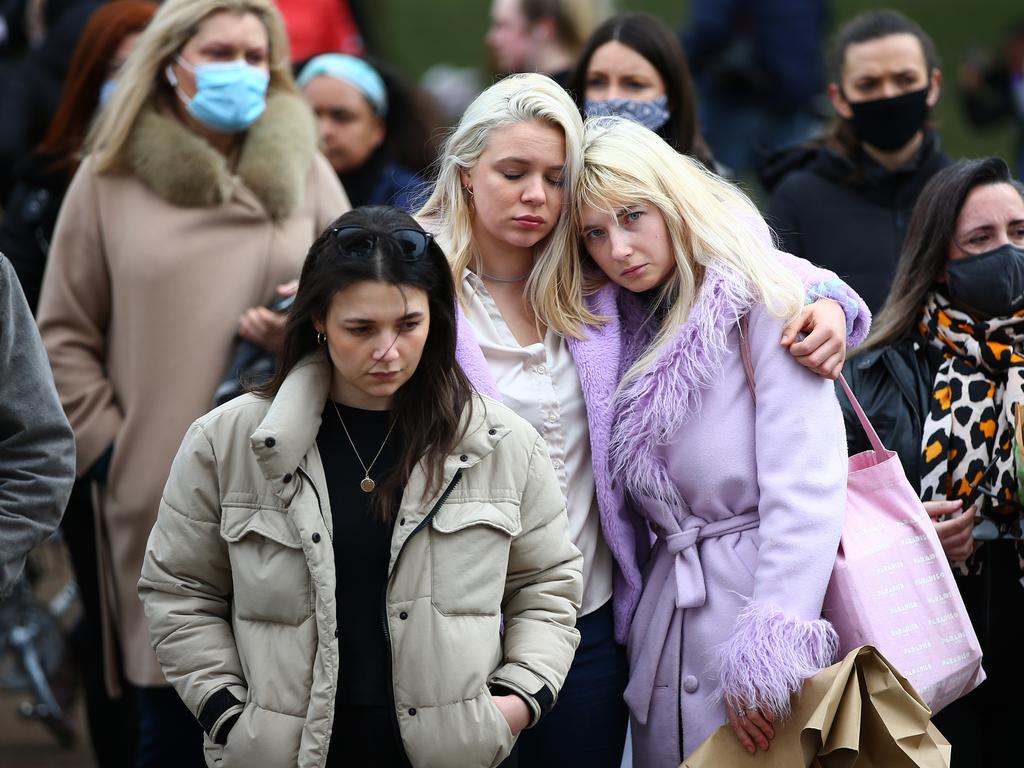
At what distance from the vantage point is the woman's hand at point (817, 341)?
3.22 meters

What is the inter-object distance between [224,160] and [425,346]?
4.69 ft

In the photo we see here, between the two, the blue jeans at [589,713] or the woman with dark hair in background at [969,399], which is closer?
the blue jeans at [589,713]

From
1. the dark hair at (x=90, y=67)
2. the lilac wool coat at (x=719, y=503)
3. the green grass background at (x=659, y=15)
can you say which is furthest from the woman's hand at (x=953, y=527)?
the green grass background at (x=659, y=15)

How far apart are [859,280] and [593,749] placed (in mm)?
1971

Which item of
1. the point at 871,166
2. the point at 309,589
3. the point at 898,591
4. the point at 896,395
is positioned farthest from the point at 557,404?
the point at 871,166

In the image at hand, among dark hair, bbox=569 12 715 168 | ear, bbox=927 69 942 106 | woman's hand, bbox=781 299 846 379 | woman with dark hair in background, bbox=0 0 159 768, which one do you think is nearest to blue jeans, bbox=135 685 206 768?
woman with dark hair in background, bbox=0 0 159 768

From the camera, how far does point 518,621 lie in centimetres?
307

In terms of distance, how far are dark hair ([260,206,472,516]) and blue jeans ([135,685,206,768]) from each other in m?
1.39

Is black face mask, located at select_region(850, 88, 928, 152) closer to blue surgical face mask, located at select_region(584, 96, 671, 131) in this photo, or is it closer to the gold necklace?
blue surgical face mask, located at select_region(584, 96, 671, 131)

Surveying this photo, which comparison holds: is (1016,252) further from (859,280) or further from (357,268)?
(357,268)

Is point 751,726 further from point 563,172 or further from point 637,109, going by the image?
point 637,109

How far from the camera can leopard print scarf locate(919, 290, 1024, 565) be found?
3.66m

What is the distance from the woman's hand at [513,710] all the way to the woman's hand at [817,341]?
102cm

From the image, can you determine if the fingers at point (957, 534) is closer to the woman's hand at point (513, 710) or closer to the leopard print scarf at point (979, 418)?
the leopard print scarf at point (979, 418)
